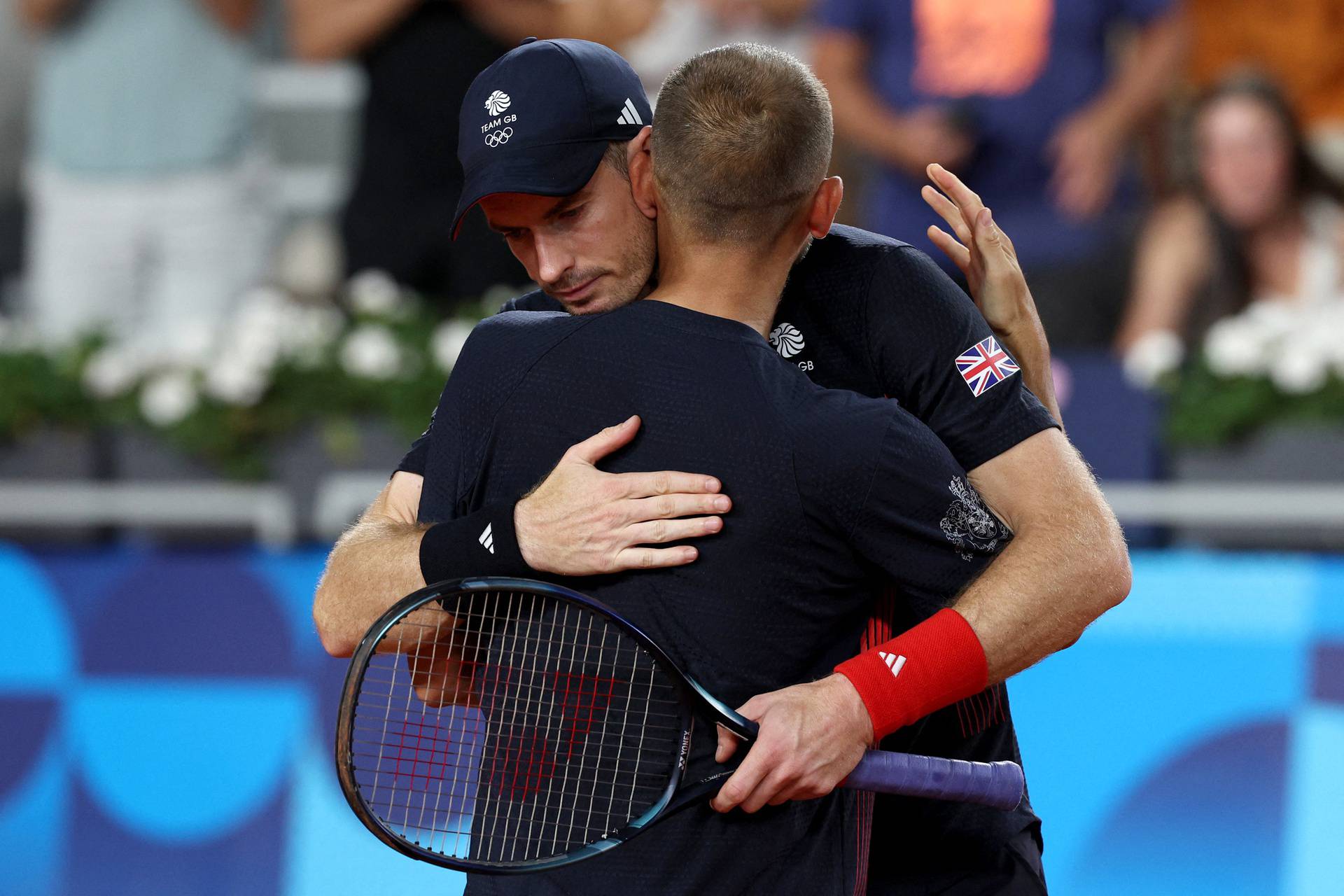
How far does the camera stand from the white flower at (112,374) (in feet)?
16.4

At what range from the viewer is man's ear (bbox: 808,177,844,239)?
6.94 ft

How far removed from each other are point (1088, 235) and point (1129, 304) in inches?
10.5

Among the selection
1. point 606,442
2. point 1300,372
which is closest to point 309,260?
point 1300,372

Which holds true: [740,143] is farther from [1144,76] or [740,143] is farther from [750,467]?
[1144,76]

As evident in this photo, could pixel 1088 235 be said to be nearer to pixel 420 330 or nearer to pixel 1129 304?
pixel 1129 304

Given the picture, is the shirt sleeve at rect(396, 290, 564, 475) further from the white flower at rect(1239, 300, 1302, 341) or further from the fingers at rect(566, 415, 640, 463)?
the white flower at rect(1239, 300, 1302, 341)

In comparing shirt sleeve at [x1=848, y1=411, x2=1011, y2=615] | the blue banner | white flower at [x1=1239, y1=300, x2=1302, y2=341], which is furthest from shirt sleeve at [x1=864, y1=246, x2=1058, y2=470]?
white flower at [x1=1239, y1=300, x2=1302, y2=341]

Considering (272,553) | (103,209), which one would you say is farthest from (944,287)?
(103,209)

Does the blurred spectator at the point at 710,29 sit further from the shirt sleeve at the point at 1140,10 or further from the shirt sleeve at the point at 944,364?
the shirt sleeve at the point at 944,364

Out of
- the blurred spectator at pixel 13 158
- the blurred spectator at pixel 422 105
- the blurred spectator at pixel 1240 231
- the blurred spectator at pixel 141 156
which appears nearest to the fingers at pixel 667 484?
the blurred spectator at pixel 422 105

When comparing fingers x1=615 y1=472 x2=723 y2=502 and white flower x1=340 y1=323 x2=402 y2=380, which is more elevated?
fingers x1=615 y1=472 x2=723 y2=502

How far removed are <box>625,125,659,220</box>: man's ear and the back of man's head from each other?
22 cm

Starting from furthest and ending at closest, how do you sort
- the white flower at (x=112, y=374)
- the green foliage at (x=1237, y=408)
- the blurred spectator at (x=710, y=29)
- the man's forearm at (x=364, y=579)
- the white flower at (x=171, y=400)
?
the blurred spectator at (x=710, y=29) < the white flower at (x=112, y=374) < the white flower at (x=171, y=400) < the green foliage at (x=1237, y=408) < the man's forearm at (x=364, y=579)

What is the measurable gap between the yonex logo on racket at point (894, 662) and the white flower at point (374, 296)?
3279mm
